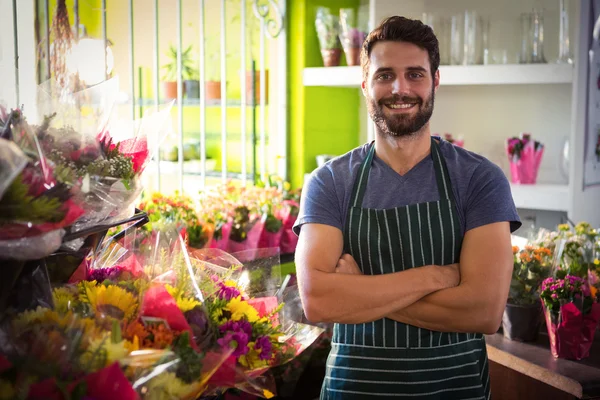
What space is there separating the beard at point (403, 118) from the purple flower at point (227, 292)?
68cm

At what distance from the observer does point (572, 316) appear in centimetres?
215

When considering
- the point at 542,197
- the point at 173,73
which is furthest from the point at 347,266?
the point at 173,73

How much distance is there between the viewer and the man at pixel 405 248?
1659 millimetres

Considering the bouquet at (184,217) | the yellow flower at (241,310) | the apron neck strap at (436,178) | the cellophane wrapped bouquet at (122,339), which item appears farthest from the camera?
the bouquet at (184,217)

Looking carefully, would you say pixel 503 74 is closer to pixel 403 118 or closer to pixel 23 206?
pixel 403 118

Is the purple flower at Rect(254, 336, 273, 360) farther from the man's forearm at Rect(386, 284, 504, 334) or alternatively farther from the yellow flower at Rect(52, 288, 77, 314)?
the man's forearm at Rect(386, 284, 504, 334)

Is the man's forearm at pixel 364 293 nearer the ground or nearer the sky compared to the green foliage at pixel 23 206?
nearer the ground

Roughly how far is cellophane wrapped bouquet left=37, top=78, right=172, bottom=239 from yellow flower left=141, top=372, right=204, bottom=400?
0.99ft

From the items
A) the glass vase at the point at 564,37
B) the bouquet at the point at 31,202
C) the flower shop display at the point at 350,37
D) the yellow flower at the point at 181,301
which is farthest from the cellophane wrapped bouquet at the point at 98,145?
the flower shop display at the point at 350,37

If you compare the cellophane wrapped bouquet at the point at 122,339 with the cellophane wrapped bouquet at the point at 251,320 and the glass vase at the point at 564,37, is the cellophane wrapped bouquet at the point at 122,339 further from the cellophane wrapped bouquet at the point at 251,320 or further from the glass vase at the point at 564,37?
the glass vase at the point at 564,37

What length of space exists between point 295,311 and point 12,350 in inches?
Result: 28.5

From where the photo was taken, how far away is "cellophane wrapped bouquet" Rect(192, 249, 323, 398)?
116cm

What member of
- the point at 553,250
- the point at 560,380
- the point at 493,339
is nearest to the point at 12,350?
the point at 560,380

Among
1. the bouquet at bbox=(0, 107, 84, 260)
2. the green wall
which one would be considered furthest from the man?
the green wall
